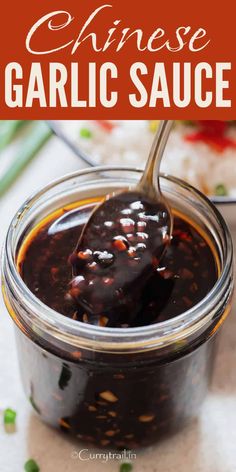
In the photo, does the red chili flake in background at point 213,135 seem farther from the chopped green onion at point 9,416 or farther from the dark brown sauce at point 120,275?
the chopped green onion at point 9,416

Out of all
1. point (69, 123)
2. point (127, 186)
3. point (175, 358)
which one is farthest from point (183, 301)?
point (69, 123)

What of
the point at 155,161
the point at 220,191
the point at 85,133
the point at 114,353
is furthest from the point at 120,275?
the point at 85,133

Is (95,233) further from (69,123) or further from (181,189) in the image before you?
(69,123)

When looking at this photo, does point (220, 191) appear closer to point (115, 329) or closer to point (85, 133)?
point (85, 133)

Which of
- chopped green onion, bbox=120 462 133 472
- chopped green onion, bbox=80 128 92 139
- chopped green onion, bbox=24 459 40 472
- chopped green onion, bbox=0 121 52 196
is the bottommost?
chopped green onion, bbox=24 459 40 472

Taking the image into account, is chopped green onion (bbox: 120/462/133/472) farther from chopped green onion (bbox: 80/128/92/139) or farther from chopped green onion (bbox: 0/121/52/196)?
chopped green onion (bbox: 80/128/92/139)

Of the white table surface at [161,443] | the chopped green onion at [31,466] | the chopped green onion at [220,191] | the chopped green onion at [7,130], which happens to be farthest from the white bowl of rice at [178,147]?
the chopped green onion at [31,466]

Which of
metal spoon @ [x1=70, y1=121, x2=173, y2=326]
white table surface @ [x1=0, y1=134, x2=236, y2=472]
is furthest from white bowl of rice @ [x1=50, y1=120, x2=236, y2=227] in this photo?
metal spoon @ [x1=70, y1=121, x2=173, y2=326]
